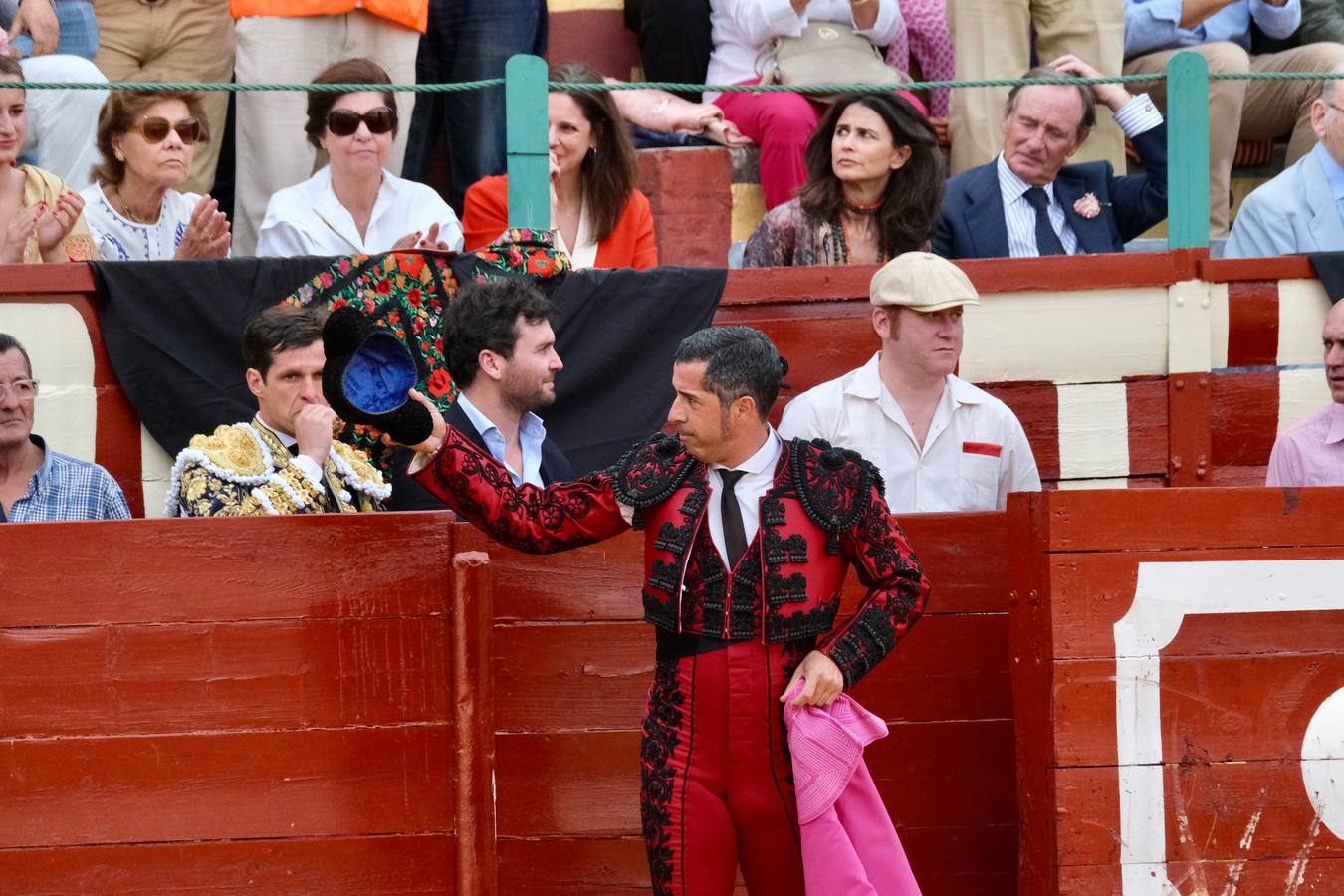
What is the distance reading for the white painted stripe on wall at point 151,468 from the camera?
511cm

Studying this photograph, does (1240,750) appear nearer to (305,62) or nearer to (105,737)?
(105,737)

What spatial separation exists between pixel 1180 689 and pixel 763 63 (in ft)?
10.2

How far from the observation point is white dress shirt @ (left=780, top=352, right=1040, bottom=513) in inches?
184

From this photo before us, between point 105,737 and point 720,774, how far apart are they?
1.23 meters

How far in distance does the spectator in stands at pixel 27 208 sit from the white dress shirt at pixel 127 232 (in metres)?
0.07

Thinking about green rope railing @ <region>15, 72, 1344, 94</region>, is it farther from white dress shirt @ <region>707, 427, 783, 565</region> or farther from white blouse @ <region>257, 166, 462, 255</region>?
white dress shirt @ <region>707, 427, 783, 565</region>

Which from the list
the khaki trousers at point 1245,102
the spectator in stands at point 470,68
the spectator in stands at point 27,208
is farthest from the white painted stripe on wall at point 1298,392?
the spectator in stands at point 27,208

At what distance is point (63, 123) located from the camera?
5926 mm

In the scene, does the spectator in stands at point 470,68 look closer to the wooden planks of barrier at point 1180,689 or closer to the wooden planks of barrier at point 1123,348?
the wooden planks of barrier at point 1123,348

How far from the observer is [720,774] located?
3.63 meters

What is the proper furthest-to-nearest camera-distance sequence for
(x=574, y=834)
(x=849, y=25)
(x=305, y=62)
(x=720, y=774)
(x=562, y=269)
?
(x=849, y=25) → (x=305, y=62) → (x=562, y=269) → (x=574, y=834) → (x=720, y=774)

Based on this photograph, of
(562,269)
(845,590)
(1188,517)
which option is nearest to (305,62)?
(562,269)

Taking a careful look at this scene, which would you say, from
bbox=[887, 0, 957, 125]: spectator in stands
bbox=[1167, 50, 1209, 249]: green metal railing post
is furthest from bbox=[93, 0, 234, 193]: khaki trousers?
bbox=[1167, 50, 1209, 249]: green metal railing post

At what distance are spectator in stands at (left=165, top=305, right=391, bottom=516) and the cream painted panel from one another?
2.46ft
